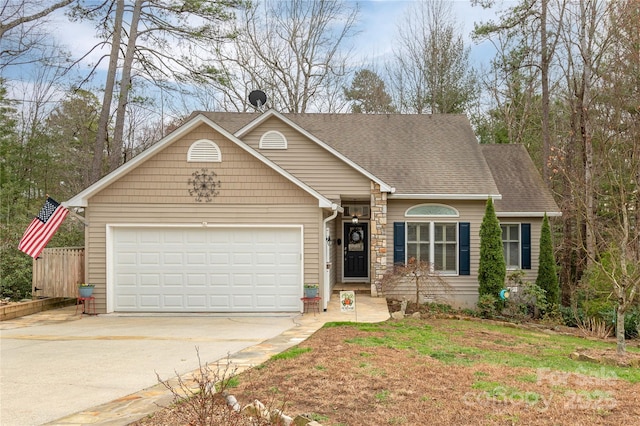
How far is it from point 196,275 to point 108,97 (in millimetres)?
7606

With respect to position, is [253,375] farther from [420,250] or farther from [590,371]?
[420,250]

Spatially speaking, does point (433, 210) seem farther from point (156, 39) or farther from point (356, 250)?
point (156, 39)

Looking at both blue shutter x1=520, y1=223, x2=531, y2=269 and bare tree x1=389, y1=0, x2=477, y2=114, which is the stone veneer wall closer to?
blue shutter x1=520, y1=223, x2=531, y2=269

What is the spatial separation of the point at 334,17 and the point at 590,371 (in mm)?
21057

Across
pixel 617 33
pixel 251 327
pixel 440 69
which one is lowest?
pixel 251 327

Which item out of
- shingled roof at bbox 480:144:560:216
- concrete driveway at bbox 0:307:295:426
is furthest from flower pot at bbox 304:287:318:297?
shingled roof at bbox 480:144:560:216

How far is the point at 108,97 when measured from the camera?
1552 cm

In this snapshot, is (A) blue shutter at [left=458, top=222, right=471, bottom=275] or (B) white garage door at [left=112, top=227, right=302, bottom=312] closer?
(B) white garage door at [left=112, top=227, right=302, bottom=312]

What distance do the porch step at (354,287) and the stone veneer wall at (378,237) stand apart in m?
0.66

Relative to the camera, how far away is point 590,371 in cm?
631

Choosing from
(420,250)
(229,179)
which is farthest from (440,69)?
(229,179)

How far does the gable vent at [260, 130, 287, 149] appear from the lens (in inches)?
551

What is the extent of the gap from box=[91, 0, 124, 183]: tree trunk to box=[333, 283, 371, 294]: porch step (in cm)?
796

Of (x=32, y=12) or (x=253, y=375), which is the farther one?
(x=32, y=12)
